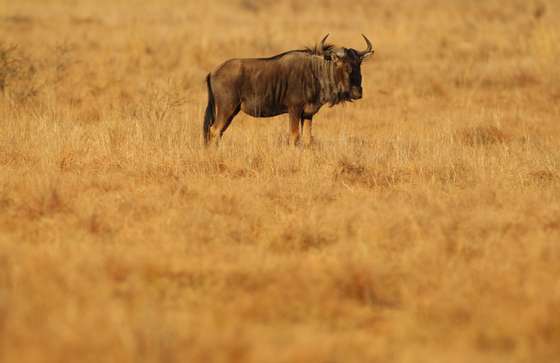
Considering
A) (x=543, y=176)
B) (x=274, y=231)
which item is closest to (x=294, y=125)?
(x=543, y=176)

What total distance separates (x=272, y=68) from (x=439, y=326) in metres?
5.67

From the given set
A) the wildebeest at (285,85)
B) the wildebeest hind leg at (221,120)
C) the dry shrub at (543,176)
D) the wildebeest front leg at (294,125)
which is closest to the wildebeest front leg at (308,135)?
the wildebeest at (285,85)

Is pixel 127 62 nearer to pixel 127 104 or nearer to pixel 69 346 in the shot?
pixel 127 104

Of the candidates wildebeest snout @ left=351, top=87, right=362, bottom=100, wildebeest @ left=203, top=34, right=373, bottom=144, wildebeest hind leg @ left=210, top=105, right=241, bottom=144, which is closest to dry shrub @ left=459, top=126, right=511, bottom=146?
wildebeest snout @ left=351, top=87, right=362, bottom=100

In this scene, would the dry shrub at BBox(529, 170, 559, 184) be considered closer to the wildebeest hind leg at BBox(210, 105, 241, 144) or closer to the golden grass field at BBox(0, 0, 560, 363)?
the golden grass field at BBox(0, 0, 560, 363)

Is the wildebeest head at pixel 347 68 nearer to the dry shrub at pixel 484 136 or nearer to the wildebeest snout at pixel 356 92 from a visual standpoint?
the wildebeest snout at pixel 356 92

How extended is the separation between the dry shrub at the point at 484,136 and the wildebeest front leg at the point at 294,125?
2.12 meters

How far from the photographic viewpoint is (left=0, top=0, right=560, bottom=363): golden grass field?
13.2ft

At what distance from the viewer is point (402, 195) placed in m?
6.84

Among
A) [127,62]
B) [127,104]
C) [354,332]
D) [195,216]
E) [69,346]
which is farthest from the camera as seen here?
[127,62]

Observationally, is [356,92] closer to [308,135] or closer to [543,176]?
[308,135]


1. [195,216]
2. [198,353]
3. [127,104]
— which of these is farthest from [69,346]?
[127,104]

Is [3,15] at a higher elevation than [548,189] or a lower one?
higher

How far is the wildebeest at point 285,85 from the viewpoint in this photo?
370 inches
